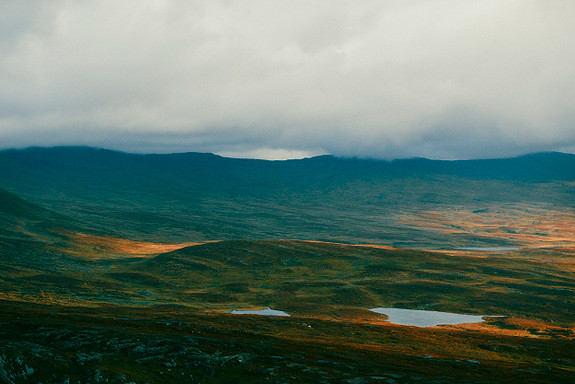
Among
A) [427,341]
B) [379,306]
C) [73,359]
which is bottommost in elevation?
[379,306]

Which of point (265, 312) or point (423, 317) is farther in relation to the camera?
point (423, 317)

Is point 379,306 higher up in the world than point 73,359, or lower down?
lower down

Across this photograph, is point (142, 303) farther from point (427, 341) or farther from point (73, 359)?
point (73, 359)

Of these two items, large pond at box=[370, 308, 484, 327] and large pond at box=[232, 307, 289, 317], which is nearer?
large pond at box=[232, 307, 289, 317]

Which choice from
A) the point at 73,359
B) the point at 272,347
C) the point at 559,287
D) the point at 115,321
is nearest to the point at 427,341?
the point at 272,347

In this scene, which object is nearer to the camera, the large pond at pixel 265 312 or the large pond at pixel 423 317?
the large pond at pixel 265 312

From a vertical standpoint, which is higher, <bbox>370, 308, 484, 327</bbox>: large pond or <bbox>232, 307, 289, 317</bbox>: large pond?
<bbox>232, 307, 289, 317</bbox>: large pond

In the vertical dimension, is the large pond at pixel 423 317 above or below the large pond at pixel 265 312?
below

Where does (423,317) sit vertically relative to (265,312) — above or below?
below
